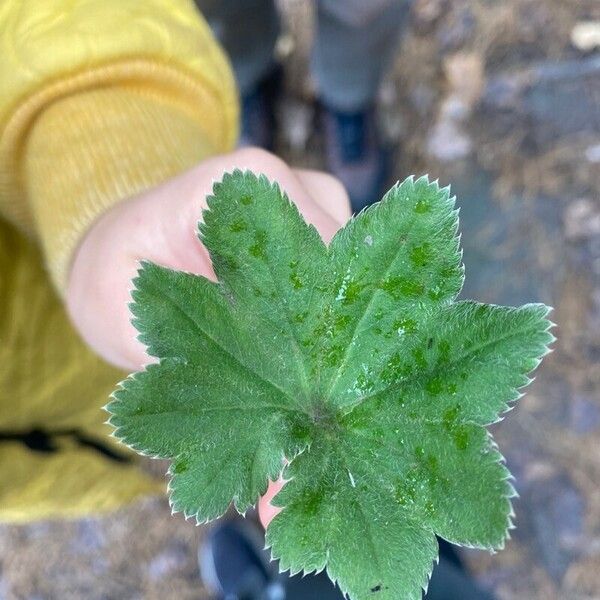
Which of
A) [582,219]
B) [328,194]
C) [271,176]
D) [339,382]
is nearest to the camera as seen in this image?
[339,382]

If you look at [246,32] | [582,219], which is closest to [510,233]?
[582,219]

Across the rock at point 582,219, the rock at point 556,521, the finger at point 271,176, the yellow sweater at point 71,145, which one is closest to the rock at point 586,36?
the rock at point 582,219

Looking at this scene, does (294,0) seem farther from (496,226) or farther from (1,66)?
(1,66)

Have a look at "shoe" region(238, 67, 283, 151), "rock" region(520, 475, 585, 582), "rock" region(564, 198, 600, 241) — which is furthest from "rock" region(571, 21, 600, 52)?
"rock" region(520, 475, 585, 582)

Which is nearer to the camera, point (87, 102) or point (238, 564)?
point (87, 102)

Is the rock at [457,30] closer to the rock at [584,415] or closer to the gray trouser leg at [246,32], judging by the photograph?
the gray trouser leg at [246,32]

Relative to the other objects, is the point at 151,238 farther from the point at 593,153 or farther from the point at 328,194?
the point at 593,153

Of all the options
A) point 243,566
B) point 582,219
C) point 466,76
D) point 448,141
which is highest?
point 466,76
